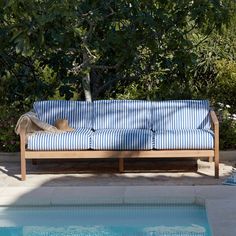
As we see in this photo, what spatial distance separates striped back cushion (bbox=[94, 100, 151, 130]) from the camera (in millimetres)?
7125

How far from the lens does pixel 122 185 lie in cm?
617

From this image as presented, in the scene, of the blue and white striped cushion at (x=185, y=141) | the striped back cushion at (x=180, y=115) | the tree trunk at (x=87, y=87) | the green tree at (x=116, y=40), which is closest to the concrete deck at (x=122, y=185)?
the blue and white striped cushion at (x=185, y=141)

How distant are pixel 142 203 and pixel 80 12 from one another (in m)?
2.88

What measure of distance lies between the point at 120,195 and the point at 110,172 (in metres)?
1.28

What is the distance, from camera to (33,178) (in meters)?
6.58

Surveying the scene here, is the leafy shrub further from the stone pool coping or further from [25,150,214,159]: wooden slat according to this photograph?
the stone pool coping

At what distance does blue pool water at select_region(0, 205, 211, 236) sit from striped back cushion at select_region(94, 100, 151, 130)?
1787 millimetres

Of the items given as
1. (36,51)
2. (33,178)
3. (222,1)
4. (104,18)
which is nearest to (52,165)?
(33,178)

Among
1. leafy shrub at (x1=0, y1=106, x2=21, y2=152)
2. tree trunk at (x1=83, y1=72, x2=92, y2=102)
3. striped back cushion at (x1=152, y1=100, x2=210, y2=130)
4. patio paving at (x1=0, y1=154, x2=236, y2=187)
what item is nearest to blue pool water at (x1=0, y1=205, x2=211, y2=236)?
patio paving at (x1=0, y1=154, x2=236, y2=187)

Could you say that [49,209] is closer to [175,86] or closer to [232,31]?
[175,86]

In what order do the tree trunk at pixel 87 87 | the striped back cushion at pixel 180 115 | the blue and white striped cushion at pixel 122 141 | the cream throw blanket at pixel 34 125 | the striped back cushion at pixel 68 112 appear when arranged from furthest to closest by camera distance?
the tree trunk at pixel 87 87 → the striped back cushion at pixel 68 112 → the striped back cushion at pixel 180 115 → the cream throw blanket at pixel 34 125 → the blue and white striped cushion at pixel 122 141

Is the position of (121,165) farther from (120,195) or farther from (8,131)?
(8,131)

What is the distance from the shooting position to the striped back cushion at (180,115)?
704 cm

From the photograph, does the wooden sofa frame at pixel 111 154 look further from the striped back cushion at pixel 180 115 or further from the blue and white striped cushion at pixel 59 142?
the striped back cushion at pixel 180 115
